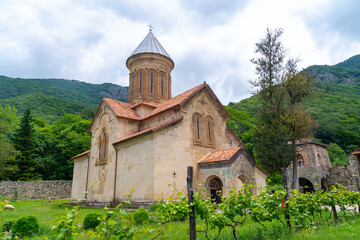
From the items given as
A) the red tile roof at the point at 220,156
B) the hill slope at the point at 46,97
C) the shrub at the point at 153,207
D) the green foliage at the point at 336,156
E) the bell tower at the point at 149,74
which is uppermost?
the hill slope at the point at 46,97

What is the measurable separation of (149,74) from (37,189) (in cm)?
1413

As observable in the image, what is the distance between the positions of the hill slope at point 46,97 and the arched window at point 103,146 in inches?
1372

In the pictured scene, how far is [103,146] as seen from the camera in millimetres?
14164

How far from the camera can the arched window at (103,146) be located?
13.7 m

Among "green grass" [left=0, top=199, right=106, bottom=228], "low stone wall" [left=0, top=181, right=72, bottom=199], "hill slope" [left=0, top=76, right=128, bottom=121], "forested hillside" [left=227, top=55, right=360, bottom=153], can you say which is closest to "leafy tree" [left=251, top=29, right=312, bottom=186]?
"green grass" [left=0, top=199, right=106, bottom=228]

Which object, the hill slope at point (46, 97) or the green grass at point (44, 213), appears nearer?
the green grass at point (44, 213)

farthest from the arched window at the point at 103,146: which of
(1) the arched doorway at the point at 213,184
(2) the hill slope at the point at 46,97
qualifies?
(2) the hill slope at the point at 46,97

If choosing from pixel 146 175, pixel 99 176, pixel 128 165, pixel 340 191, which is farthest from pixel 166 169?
pixel 340 191

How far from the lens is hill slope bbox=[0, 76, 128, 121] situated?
47.1 meters

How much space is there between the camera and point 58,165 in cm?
2620

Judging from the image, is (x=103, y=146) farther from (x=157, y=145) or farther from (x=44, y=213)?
(x=157, y=145)

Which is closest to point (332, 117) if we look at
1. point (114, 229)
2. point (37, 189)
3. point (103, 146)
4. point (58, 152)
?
point (103, 146)

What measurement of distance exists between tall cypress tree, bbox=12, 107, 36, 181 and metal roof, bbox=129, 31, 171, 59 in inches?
575

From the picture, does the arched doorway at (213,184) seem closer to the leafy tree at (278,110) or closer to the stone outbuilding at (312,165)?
the leafy tree at (278,110)
